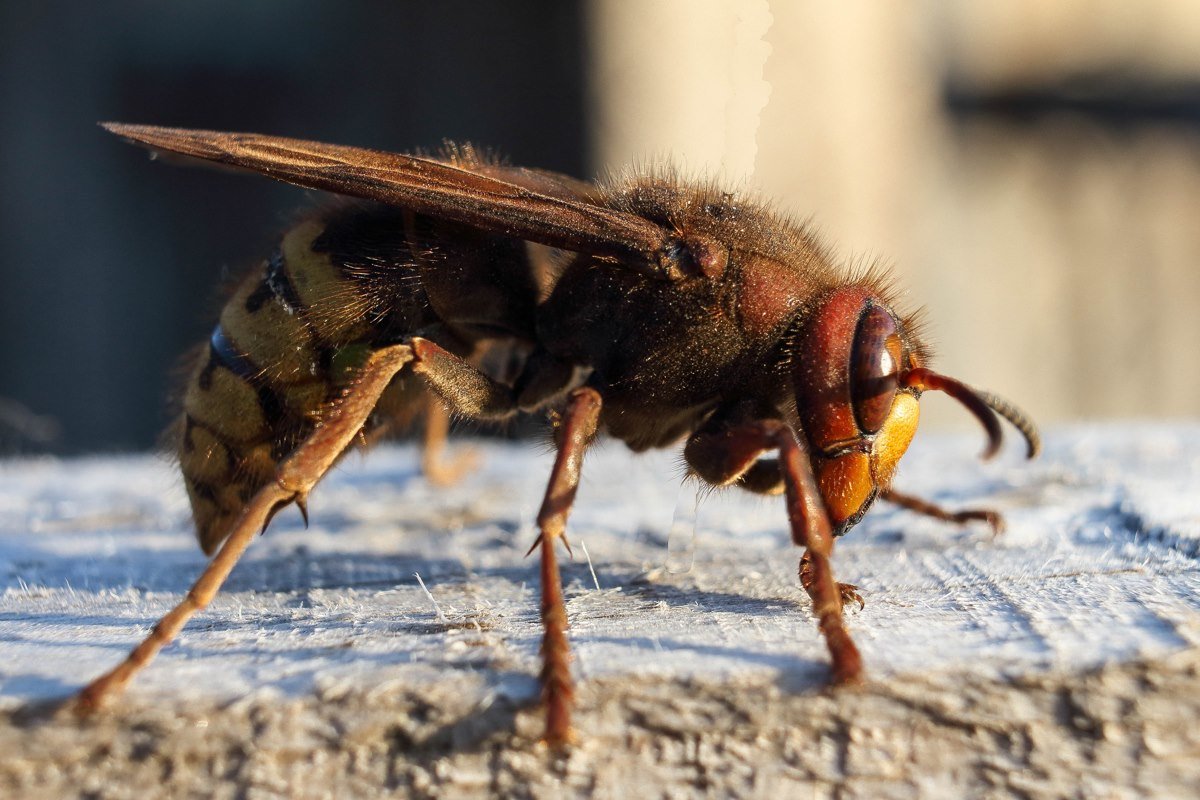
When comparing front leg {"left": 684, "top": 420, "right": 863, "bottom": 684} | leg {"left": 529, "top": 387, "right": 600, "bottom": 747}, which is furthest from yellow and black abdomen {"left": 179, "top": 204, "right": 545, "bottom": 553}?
front leg {"left": 684, "top": 420, "right": 863, "bottom": 684}

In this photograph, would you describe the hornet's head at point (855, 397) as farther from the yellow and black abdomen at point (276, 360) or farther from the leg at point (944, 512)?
the yellow and black abdomen at point (276, 360)

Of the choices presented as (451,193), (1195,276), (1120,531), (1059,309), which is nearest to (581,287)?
(451,193)

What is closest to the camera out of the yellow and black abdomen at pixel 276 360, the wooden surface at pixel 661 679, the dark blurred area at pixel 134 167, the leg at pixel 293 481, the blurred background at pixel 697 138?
the wooden surface at pixel 661 679

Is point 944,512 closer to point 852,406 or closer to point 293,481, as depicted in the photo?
point 852,406

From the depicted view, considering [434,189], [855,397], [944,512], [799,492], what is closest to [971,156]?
[944,512]

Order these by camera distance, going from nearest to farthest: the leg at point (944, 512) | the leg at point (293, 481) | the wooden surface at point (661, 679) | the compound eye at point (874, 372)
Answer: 1. the wooden surface at point (661, 679)
2. the leg at point (293, 481)
3. the compound eye at point (874, 372)
4. the leg at point (944, 512)

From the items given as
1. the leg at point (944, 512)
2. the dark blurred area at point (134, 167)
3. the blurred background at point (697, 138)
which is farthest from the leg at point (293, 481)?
the dark blurred area at point (134, 167)
